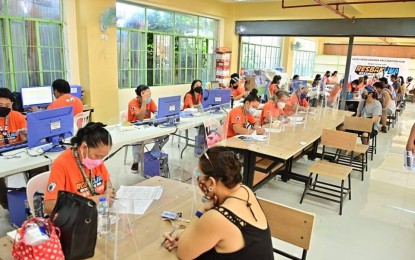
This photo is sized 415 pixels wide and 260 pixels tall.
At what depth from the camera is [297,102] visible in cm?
578

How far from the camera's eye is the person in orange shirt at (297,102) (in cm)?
539

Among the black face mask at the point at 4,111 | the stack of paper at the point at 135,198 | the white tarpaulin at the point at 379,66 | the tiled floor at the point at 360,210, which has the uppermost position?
the white tarpaulin at the point at 379,66

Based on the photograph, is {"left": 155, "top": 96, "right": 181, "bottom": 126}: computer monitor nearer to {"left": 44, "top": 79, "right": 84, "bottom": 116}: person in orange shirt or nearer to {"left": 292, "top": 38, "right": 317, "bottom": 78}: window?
{"left": 44, "top": 79, "right": 84, "bottom": 116}: person in orange shirt

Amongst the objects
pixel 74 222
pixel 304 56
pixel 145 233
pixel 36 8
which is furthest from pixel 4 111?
pixel 304 56

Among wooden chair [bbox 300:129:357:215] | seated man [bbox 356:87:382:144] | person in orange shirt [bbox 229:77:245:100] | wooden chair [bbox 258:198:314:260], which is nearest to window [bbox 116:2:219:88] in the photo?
person in orange shirt [bbox 229:77:245:100]

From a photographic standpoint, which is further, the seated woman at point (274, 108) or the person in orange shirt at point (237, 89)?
the person in orange shirt at point (237, 89)

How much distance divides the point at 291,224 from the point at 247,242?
0.59 metres

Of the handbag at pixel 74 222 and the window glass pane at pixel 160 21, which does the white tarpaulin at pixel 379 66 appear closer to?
the window glass pane at pixel 160 21

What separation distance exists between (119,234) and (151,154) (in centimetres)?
245

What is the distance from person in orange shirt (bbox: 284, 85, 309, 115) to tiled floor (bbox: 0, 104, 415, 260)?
86 centimetres

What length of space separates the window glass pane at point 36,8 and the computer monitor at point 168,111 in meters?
3.05

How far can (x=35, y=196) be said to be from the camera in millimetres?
2047

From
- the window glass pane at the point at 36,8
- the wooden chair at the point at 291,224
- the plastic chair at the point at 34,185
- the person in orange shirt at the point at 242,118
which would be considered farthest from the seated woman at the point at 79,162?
the window glass pane at the point at 36,8

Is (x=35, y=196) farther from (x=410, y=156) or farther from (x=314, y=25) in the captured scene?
(x=314, y=25)
